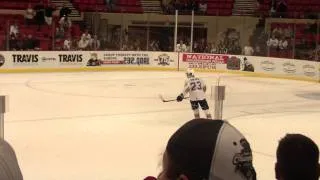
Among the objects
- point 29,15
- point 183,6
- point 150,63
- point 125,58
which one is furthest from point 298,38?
point 29,15

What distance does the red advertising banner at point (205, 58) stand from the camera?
74.7 ft

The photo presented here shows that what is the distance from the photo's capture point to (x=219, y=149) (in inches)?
53.4

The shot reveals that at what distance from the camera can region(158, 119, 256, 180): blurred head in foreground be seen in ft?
Answer: 4.44

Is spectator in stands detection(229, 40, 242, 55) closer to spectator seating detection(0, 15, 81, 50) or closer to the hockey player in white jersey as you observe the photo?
spectator seating detection(0, 15, 81, 50)

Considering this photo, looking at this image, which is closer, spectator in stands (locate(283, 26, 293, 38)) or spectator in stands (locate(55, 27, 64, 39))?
spectator in stands (locate(283, 26, 293, 38))

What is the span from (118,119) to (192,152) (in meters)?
10.1

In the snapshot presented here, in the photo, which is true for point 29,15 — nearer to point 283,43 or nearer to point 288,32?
point 283,43

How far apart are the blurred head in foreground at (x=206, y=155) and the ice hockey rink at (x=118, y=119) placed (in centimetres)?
531

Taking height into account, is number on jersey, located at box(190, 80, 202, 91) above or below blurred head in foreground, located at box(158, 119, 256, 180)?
below

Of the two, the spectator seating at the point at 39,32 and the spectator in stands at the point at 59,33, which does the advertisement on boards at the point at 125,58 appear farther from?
the spectator in stands at the point at 59,33

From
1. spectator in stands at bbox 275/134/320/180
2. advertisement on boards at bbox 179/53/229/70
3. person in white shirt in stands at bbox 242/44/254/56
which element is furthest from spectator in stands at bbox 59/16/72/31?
spectator in stands at bbox 275/134/320/180

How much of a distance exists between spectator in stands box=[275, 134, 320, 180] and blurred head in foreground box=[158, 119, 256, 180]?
32cm

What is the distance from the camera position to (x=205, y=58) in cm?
2300

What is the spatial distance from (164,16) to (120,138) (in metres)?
16.7
